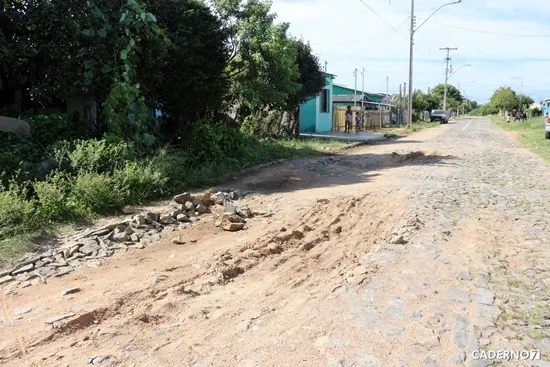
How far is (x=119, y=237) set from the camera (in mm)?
6191

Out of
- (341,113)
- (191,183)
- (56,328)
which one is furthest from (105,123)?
(341,113)

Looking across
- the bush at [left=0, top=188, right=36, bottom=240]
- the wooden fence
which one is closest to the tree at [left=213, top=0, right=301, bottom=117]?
the bush at [left=0, top=188, right=36, bottom=240]

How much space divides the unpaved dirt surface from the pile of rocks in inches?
9.9

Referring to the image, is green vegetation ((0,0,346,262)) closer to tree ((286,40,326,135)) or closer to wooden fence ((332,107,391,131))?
tree ((286,40,326,135))

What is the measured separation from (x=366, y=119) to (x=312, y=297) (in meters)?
34.1

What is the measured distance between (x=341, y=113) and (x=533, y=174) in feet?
71.0

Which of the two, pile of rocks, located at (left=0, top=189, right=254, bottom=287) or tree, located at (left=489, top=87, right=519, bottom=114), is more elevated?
tree, located at (left=489, top=87, right=519, bottom=114)

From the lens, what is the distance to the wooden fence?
3347cm

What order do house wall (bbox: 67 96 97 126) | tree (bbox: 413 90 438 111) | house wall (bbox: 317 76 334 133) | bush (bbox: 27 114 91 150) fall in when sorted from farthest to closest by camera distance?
1. tree (bbox: 413 90 438 111)
2. house wall (bbox: 317 76 334 133)
3. house wall (bbox: 67 96 97 126)
4. bush (bbox: 27 114 91 150)

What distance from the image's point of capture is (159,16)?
11.3 m

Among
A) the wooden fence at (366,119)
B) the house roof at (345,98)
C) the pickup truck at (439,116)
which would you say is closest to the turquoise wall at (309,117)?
the wooden fence at (366,119)

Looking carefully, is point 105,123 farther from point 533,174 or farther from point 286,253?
point 533,174

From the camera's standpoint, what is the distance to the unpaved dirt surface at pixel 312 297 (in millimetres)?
3449

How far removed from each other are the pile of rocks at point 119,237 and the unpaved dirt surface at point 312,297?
0.25 metres
